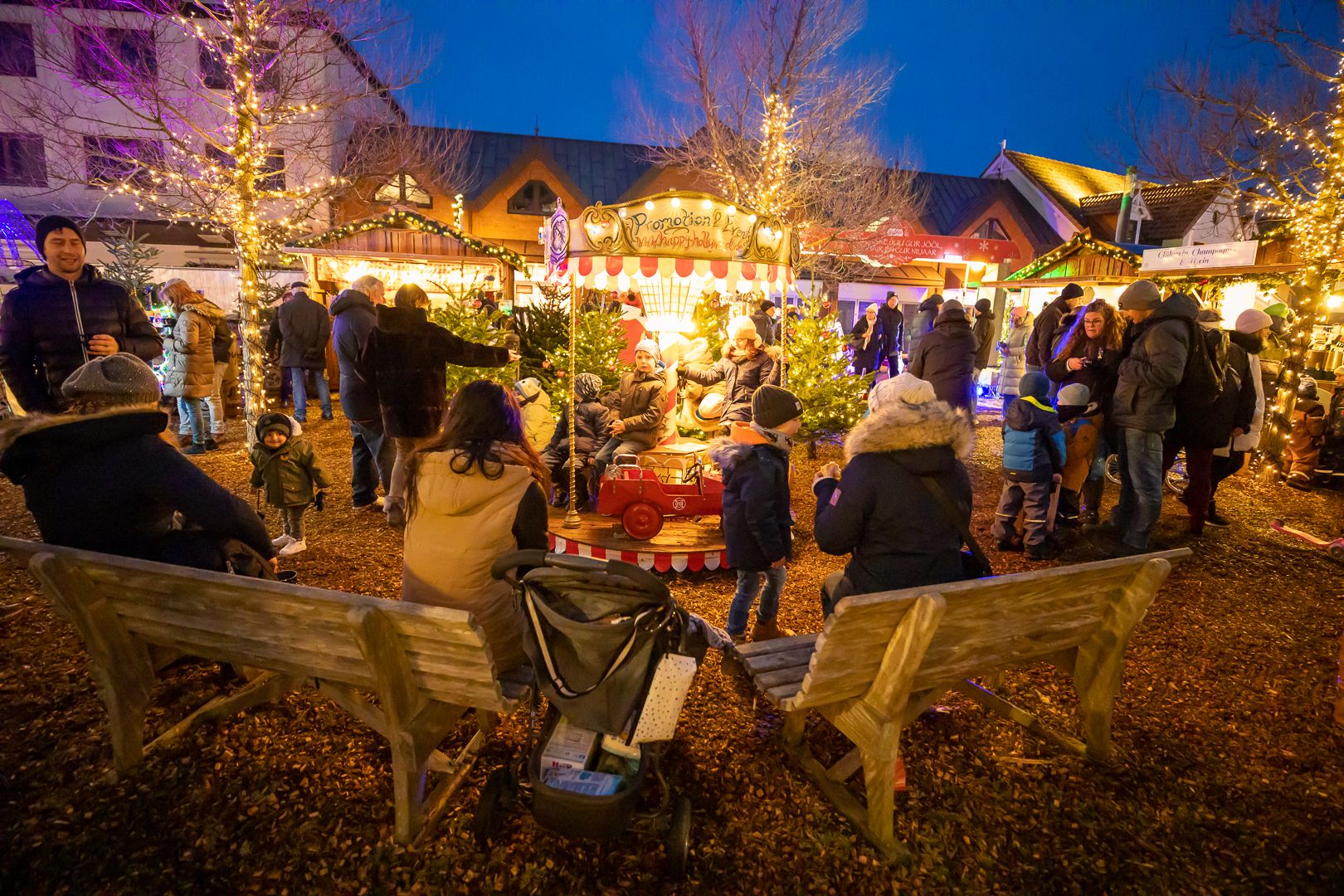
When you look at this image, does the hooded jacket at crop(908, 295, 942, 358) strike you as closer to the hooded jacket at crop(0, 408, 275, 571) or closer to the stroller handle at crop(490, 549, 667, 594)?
the stroller handle at crop(490, 549, 667, 594)

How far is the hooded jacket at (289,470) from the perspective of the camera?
15.8ft

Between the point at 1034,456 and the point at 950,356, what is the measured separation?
221 cm

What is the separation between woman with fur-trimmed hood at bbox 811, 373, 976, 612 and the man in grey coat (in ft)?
10.9

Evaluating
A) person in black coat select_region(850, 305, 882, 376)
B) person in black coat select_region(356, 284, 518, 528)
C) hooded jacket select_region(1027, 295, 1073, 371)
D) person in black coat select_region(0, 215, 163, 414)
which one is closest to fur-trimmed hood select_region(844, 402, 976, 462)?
person in black coat select_region(356, 284, 518, 528)

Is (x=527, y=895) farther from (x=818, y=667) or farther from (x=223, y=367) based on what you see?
(x=223, y=367)

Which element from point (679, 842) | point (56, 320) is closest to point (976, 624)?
point (679, 842)

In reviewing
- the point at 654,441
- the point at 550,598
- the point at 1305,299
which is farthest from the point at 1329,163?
the point at 550,598

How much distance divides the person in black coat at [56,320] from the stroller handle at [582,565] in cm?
412

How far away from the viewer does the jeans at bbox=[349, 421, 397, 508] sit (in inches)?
224

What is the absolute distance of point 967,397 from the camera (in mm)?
7371

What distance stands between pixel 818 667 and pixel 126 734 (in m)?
2.79

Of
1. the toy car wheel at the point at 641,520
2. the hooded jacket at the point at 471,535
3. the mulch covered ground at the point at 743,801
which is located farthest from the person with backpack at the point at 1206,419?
the hooded jacket at the point at 471,535

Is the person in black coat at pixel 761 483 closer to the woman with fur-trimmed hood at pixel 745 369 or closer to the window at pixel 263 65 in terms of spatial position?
the woman with fur-trimmed hood at pixel 745 369

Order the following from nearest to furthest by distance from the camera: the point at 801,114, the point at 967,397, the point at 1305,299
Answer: the point at 967,397 < the point at 1305,299 < the point at 801,114
